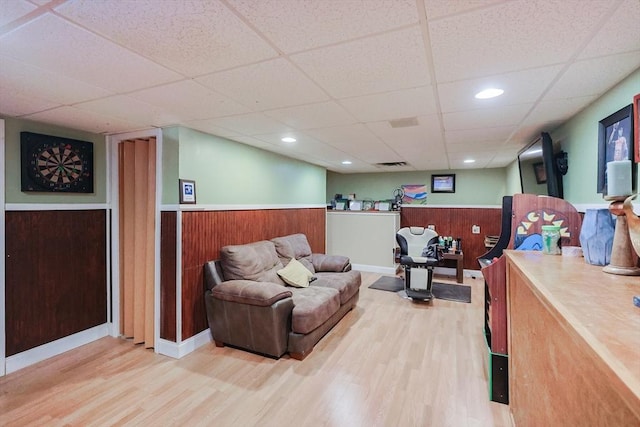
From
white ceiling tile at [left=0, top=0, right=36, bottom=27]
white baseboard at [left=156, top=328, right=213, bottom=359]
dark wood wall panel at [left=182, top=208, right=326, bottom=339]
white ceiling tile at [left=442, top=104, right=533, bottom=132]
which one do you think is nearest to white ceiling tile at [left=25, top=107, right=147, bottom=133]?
dark wood wall panel at [left=182, top=208, right=326, bottom=339]

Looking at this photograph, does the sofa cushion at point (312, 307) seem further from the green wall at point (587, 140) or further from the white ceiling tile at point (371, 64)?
the green wall at point (587, 140)

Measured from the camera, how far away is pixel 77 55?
1457 mm

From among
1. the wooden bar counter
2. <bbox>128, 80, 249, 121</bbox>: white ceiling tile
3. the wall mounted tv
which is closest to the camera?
the wooden bar counter

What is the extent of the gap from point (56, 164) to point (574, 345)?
390 cm

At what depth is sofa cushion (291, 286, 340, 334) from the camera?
2.77 meters

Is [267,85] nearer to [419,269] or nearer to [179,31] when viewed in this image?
[179,31]

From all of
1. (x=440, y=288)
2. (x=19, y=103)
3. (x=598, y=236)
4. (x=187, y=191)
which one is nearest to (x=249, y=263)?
(x=187, y=191)

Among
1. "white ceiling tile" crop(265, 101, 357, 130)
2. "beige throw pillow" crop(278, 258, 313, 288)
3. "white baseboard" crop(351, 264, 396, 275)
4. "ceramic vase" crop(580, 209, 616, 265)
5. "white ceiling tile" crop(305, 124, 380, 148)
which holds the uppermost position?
"white ceiling tile" crop(305, 124, 380, 148)

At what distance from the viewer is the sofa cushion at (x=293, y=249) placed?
3965 millimetres

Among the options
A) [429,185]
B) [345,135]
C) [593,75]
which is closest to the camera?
[593,75]

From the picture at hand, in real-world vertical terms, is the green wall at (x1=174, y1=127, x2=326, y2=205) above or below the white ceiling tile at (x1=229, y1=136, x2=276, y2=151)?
below

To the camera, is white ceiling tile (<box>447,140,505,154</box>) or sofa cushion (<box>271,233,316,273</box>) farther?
sofa cushion (<box>271,233,316,273</box>)

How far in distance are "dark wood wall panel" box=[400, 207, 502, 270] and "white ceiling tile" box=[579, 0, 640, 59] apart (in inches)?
195

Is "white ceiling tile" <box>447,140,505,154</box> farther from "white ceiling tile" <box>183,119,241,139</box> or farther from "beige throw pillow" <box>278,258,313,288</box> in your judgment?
"white ceiling tile" <box>183,119,241,139</box>
